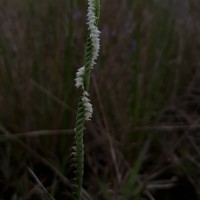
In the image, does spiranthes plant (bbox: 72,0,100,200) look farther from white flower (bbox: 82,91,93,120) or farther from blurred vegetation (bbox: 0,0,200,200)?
blurred vegetation (bbox: 0,0,200,200)

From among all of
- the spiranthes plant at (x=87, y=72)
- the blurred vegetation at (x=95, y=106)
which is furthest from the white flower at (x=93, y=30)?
the blurred vegetation at (x=95, y=106)

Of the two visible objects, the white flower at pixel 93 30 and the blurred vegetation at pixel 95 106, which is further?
the blurred vegetation at pixel 95 106

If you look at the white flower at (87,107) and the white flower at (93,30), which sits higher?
the white flower at (93,30)

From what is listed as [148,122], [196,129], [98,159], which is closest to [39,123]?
[98,159]

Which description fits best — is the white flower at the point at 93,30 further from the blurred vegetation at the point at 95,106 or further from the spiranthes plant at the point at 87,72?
the blurred vegetation at the point at 95,106

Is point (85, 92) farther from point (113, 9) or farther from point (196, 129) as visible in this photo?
point (113, 9)

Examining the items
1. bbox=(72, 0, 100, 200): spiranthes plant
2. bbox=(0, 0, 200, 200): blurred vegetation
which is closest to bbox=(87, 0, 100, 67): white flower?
bbox=(72, 0, 100, 200): spiranthes plant

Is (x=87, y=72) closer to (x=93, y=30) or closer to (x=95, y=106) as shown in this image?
(x=93, y=30)

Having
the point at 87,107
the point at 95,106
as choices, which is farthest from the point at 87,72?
the point at 95,106

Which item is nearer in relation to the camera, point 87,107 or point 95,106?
point 87,107
